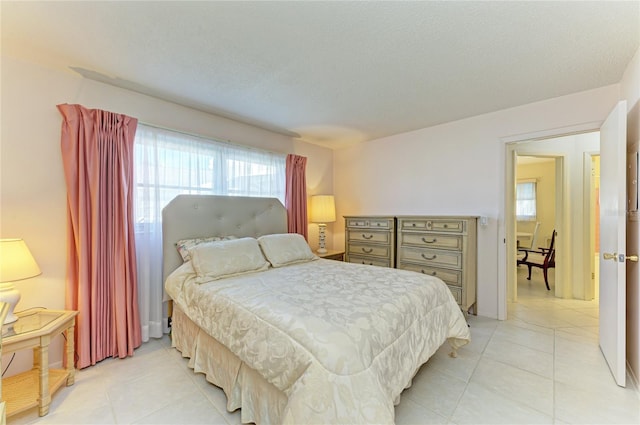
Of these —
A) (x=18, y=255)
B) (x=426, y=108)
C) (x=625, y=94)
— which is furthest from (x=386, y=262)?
(x=18, y=255)

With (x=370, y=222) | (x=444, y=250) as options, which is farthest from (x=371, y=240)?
(x=444, y=250)

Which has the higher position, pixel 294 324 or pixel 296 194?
pixel 296 194

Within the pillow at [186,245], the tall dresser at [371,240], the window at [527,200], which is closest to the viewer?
the pillow at [186,245]

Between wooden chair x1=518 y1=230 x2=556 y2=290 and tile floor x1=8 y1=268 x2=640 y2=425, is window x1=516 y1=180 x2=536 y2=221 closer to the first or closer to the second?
wooden chair x1=518 y1=230 x2=556 y2=290

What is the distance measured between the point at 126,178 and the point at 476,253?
369 cm

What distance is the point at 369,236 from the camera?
3.65 m

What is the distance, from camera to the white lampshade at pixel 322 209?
395cm

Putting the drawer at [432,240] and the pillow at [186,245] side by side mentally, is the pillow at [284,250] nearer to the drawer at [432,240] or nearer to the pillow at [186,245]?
the pillow at [186,245]

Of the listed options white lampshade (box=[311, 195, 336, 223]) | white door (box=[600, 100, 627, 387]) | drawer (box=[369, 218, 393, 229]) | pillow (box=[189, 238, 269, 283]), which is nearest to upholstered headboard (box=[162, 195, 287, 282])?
pillow (box=[189, 238, 269, 283])

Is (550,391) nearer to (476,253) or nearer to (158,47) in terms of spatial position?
(476,253)

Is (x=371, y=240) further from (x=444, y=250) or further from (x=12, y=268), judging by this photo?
(x=12, y=268)

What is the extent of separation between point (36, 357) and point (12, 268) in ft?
2.85

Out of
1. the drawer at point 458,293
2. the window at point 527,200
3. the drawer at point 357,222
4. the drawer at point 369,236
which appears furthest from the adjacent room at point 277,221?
the window at point 527,200

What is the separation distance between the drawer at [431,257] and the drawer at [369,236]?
0.27 metres
